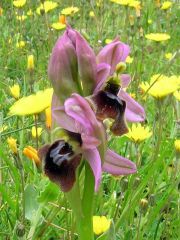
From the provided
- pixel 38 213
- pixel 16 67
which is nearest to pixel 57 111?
pixel 38 213

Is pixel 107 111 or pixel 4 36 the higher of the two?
pixel 107 111

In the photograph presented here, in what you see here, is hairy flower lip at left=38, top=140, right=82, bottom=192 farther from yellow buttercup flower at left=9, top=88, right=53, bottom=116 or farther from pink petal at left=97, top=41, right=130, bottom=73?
yellow buttercup flower at left=9, top=88, right=53, bottom=116

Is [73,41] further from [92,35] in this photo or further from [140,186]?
[92,35]

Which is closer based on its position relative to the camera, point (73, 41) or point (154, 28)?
point (73, 41)

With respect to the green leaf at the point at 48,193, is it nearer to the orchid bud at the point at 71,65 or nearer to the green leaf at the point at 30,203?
the green leaf at the point at 30,203

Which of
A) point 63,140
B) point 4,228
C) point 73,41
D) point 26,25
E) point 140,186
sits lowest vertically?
point 26,25

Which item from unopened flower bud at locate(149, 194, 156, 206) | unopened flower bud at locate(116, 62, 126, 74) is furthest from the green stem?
unopened flower bud at locate(149, 194, 156, 206)

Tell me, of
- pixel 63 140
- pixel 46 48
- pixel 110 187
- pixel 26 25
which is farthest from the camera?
pixel 26 25

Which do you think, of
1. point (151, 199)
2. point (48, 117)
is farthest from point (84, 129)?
point (151, 199)
